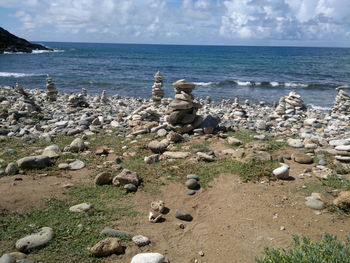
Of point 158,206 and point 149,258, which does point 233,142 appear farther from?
point 149,258

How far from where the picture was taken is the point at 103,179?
8.31 meters

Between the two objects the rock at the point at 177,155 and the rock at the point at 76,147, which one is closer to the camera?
the rock at the point at 177,155

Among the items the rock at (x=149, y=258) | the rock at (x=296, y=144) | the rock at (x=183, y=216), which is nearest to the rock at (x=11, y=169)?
the rock at (x=183, y=216)

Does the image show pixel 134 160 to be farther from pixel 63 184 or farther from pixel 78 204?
pixel 78 204

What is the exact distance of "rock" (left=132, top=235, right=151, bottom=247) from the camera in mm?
5881

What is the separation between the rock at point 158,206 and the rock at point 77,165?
3195 mm

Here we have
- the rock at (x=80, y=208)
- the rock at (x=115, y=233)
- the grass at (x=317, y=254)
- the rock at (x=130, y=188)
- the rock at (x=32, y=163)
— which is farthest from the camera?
the rock at (x=32, y=163)

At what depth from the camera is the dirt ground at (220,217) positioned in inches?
229

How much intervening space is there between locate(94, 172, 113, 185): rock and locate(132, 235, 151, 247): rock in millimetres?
2628

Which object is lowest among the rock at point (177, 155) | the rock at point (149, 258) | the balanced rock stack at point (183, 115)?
the rock at point (149, 258)

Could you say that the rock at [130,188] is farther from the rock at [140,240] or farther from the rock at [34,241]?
the rock at [34,241]

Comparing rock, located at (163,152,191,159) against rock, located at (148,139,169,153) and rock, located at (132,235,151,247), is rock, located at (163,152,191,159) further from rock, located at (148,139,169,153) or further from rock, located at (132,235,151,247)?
rock, located at (132,235,151,247)

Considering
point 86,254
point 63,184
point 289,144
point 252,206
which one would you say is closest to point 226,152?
point 289,144

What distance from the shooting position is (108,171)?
910cm
